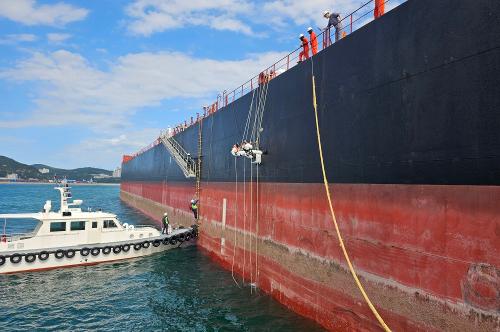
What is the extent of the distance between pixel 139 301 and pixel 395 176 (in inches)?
439

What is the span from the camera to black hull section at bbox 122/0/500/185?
6.78m

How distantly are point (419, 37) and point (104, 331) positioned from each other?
12356 millimetres

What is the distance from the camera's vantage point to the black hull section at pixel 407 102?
22.2 feet

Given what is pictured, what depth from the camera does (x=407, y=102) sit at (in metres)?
8.31

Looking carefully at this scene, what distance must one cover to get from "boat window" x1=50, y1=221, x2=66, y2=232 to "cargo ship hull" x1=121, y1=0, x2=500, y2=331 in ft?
37.4

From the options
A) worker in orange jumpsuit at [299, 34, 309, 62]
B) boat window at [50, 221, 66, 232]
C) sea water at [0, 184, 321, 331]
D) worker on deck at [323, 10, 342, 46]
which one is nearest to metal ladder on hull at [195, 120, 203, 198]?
sea water at [0, 184, 321, 331]

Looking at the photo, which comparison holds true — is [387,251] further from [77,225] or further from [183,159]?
[183,159]

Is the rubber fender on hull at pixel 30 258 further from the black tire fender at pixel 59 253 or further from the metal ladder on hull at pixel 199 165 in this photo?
the metal ladder on hull at pixel 199 165

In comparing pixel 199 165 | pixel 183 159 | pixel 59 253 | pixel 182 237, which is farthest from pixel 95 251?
pixel 183 159

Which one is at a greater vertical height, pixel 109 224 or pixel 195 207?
pixel 195 207

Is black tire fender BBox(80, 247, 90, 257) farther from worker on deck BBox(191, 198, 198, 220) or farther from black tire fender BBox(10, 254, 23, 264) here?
worker on deck BBox(191, 198, 198, 220)

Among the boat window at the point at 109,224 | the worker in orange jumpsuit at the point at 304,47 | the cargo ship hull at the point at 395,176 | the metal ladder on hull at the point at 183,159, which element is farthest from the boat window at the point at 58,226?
the worker in orange jumpsuit at the point at 304,47

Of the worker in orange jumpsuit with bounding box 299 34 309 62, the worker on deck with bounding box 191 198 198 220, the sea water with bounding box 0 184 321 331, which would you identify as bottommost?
the sea water with bounding box 0 184 321 331

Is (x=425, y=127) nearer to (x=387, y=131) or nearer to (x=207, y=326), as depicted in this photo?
(x=387, y=131)
